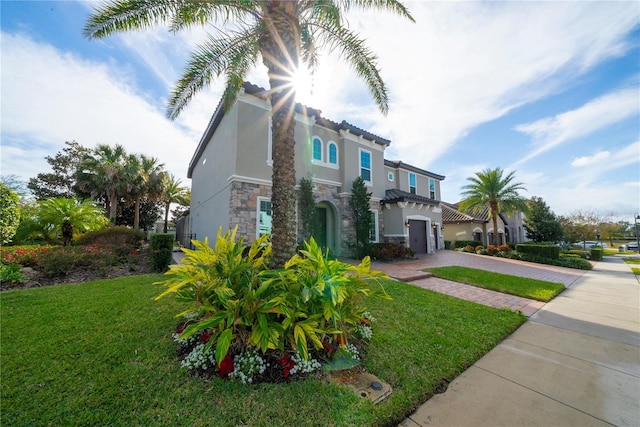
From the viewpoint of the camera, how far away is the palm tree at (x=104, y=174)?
1944cm

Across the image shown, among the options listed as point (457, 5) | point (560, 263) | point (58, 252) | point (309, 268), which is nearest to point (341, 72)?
point (457, 5)

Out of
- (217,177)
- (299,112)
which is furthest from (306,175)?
(217,177)

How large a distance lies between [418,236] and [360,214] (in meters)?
5.48

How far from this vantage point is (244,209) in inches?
373

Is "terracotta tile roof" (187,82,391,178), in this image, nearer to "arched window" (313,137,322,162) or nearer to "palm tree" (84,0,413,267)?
"arched window" (313,137,322,162)

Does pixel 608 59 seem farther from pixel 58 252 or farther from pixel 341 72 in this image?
pixel 58 252

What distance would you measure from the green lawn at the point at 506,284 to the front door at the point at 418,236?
5.58m

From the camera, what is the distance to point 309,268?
296 centimetres

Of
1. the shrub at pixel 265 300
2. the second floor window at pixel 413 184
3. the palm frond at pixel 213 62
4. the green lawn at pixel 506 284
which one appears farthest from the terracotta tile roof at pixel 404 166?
the shrub at pixel 265 300

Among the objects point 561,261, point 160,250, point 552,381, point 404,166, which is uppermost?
point 404,166

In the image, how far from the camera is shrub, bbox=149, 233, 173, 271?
7562mm

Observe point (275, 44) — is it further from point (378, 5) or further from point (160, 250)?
point (160, 250)

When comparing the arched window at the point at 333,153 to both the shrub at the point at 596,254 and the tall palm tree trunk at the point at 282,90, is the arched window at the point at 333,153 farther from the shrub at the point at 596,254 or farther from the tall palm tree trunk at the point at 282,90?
the shrub at the point at 596,254

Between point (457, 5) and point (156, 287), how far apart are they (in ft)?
34.5
